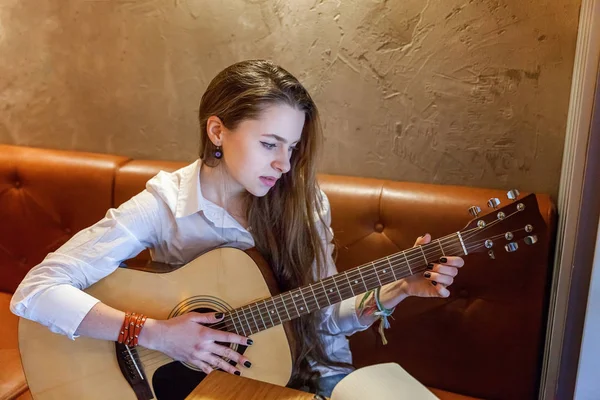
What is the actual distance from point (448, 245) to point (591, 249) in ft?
0.77

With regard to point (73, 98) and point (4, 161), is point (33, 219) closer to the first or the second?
point (4, 161)

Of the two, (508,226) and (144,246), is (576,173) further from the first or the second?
(144,246)

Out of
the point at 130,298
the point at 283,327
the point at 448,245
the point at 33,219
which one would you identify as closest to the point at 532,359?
the point at 448,245

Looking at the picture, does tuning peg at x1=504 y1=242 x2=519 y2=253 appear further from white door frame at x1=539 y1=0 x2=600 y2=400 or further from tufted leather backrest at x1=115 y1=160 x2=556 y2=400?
tufted leather backrest at x1=115 y1=160 x2=556 y2=400

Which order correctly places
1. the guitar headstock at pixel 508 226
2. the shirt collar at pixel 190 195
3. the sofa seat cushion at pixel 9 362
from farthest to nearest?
the sofa seat cushion at pixel 9 362, the shirt collar at pixel 190 195, the guitar headstock at pixel 508 226

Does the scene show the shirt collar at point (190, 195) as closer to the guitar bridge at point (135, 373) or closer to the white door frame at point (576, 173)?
the guitar bridge at point (135, 373)

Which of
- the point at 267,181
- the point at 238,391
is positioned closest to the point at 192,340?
the point at 238,391

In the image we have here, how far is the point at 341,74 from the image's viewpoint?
1.51 meters

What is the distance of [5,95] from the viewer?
6.06 feet

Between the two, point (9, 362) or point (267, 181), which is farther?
A: point (9, 362)

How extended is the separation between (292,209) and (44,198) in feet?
2.78

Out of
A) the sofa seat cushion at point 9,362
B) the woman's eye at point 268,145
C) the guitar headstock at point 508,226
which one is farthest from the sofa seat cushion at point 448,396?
the sofa seat cushion at point 9,362

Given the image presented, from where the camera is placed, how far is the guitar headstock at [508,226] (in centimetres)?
99

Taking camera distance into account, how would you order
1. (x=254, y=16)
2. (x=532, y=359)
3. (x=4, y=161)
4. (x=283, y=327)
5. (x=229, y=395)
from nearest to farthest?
(x=229, y=395), (x=283, y=327), (x=532, y=359), (x=254, y=16), (x=4, y=161)
